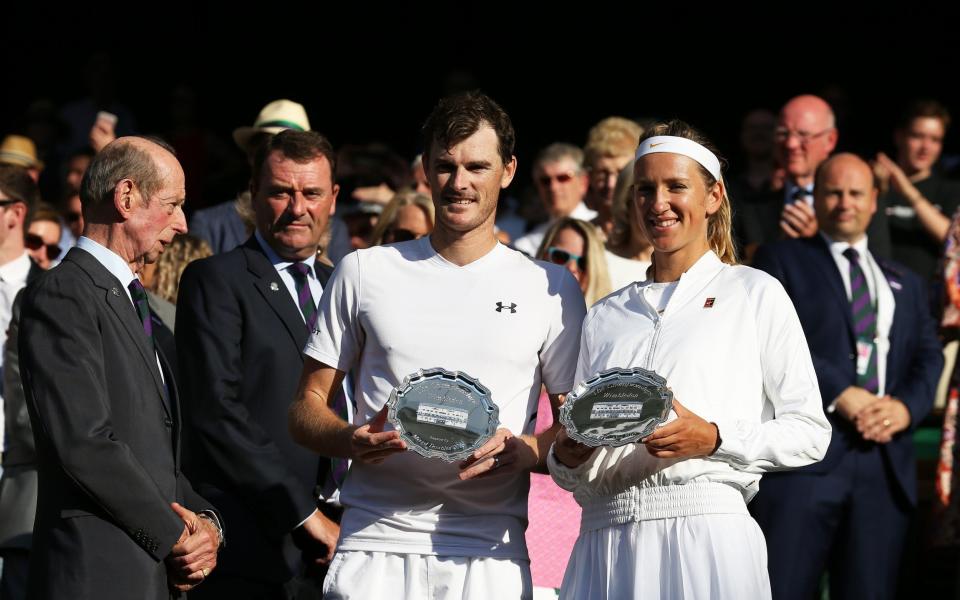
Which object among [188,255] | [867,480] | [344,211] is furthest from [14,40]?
[867,480]

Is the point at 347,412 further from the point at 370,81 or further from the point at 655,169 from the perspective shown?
the point at 370,81

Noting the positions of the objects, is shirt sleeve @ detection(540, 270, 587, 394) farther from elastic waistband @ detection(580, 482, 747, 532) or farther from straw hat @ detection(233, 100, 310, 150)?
straw hat @ detection(233, 100, 310, 150)

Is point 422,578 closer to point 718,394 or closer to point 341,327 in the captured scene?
point 341,327

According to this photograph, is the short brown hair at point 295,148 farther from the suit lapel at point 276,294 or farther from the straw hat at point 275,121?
the straw hat at point 275,121

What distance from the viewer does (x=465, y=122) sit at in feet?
14.3

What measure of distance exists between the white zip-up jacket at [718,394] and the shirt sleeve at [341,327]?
70cm

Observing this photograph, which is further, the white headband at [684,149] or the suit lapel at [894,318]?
the suit lapel at [894,318]

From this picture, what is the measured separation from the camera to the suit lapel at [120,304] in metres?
4.21

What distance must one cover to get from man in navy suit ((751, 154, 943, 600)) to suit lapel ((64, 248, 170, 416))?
124 inches

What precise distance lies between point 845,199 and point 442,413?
11.7 ft

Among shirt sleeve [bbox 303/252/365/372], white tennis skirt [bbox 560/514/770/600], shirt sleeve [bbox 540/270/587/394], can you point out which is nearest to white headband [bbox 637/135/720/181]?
shirt sleeve [bbox 540/270/587/394]

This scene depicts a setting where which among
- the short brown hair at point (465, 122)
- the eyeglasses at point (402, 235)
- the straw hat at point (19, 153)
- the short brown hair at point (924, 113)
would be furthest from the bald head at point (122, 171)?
the short brown hair at point (924, 113)

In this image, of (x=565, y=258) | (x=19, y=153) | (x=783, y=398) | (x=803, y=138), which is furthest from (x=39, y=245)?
(x=783, y=398)

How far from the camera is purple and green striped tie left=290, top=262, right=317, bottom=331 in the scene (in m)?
5.52
